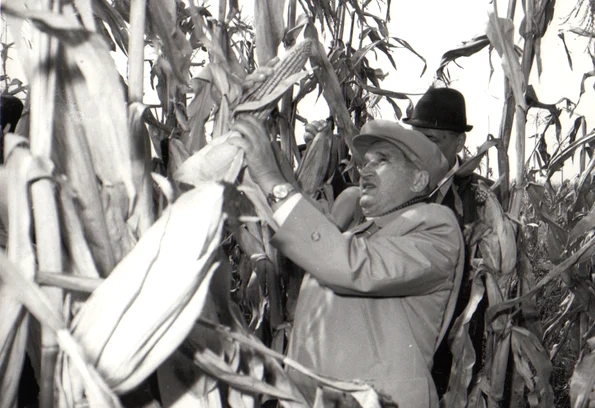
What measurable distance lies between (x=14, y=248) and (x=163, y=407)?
0.17 metres

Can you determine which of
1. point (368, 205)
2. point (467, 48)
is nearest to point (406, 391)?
point (368, 205)

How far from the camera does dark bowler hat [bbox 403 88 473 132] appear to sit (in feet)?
5.60

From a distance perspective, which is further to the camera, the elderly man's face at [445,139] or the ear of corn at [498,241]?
the elderly man's face at [445,139]

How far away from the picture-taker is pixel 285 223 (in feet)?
2.83

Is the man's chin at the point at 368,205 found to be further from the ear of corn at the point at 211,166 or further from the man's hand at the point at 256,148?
the ear of corn at the point at 211,166

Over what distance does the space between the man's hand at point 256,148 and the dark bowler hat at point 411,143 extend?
1.27 feet

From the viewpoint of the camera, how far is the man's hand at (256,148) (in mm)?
687

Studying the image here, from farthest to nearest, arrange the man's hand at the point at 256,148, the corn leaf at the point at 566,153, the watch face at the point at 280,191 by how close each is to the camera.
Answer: the corn leaf at the point at 566,153 → the watch face at the point at 280,191 → the man's hand at the point at 256,148

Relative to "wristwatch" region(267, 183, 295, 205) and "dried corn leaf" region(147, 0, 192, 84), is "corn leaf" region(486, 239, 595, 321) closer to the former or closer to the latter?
"wristwatch" region(267, 183, 295, 205)

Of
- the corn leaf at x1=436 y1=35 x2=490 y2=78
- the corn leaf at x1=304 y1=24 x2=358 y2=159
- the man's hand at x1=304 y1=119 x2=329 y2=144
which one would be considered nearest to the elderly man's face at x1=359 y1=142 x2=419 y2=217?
the corn leaf at x1=304 y1=24 x2=358 y2=159

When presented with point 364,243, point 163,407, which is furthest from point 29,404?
point 364,243

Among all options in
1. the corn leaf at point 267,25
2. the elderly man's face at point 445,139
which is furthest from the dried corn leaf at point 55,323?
the elderly man's face at point 445,139

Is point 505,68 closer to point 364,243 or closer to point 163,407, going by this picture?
point 364,243

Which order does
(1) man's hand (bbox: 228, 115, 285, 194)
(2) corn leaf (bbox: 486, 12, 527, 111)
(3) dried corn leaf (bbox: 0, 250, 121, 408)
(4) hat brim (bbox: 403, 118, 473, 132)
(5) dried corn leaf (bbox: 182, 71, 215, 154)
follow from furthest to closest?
(4) hat brim (bbox: 403, 118, 473, 132) < (2) corn leaf (bbox: 486, 12, 527, 111) < (5) dried corn leaf (bbox: 182, 71, 215, 154) < (1) man's hand (bbox: 228, 115, 285, 194) < (3) dried corn leaf (bbox: 0, 250, 121, 408)
